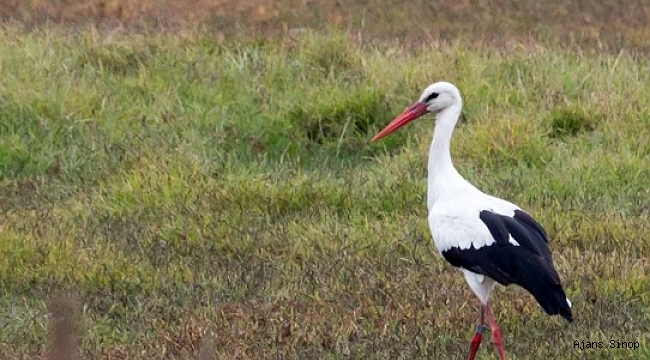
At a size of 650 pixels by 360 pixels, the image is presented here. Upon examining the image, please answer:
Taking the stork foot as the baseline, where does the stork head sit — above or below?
above

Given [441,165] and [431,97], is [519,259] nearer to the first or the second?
[441,165]

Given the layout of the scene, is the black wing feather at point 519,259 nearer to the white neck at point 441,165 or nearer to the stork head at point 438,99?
the white neck at point 441,165

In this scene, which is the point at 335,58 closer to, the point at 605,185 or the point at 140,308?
the point at 605,185

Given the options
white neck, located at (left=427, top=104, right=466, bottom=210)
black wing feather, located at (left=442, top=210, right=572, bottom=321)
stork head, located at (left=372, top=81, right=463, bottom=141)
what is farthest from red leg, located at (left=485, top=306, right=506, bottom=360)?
stork head, located at (left=372, top=81, right=463, bottom=141)

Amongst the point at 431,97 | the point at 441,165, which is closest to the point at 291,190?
the point at 431,97

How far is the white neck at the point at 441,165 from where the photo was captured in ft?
17.0

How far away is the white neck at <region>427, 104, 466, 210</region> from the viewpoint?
517cm

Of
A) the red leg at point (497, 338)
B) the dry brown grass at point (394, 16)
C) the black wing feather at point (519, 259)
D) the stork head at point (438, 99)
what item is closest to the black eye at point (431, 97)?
the stork head at point (438, 99)

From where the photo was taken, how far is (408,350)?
191 inches

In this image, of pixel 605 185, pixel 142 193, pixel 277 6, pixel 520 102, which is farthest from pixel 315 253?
pixel 277 6

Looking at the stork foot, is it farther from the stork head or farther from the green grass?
the stork head

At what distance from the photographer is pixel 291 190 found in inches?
267

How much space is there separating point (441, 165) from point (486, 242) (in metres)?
0.60

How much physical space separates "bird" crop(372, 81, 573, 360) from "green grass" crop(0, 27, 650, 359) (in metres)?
0.31
